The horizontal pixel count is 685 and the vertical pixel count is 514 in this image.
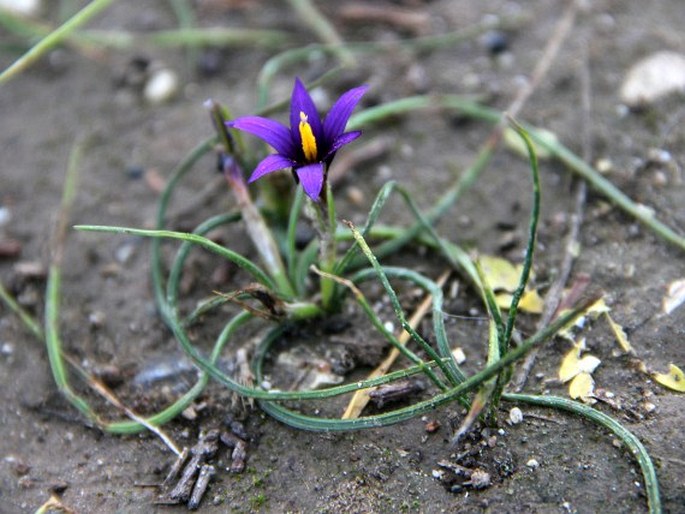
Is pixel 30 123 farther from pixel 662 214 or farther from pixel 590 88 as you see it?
pixel 662 214

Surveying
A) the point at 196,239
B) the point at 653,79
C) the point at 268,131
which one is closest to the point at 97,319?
the point at 196,239

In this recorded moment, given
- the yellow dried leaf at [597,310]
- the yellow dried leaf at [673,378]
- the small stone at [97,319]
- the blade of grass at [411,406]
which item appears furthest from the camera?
the small stone at [97,319]

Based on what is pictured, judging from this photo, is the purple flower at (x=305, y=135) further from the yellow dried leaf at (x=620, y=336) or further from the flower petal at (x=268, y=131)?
the yellow dried leaf at (x=620, y=336)

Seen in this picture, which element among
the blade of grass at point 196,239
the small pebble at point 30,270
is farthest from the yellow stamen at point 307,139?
the small pebble at point 30,270

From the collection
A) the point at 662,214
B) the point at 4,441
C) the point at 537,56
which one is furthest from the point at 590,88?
the point at 4,441

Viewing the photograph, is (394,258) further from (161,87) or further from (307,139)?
(161,87)

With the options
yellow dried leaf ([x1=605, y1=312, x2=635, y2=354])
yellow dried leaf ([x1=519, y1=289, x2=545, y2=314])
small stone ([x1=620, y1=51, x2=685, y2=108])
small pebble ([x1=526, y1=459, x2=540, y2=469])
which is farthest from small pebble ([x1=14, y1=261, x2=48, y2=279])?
small stone ([x1=620, y1=51, x2=685, y2=108])
